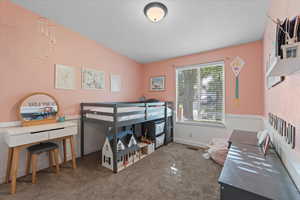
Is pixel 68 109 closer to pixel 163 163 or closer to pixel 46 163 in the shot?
pixel 46 163

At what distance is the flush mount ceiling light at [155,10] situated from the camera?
1.74 m

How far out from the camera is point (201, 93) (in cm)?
325

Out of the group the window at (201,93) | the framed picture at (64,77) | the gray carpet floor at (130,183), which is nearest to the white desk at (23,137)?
the gray carpet floor at (130,183)

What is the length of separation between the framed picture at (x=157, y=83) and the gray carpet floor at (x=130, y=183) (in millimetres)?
2010

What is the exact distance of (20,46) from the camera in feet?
6.45

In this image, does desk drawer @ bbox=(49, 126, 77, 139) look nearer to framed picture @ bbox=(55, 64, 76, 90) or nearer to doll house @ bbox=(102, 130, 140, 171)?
doll house @ bbox=(102, 130, 140, 171)

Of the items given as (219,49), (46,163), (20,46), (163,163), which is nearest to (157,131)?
(163,163)

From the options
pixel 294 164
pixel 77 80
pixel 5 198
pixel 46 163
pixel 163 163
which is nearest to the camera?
pixel 294 164

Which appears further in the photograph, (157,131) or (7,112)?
(157,131)

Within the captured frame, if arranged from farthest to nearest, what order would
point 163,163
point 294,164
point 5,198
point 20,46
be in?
1. point 163,163
2. point 20,46
3. point 5,198
4. point 294,164

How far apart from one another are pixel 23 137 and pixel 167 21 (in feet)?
8.76

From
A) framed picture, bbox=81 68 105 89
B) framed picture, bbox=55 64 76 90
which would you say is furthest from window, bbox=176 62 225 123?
framed picture, bbox=55 64 76 90

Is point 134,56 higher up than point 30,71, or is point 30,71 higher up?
point 134,56

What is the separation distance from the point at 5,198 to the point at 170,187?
80.2 inches
